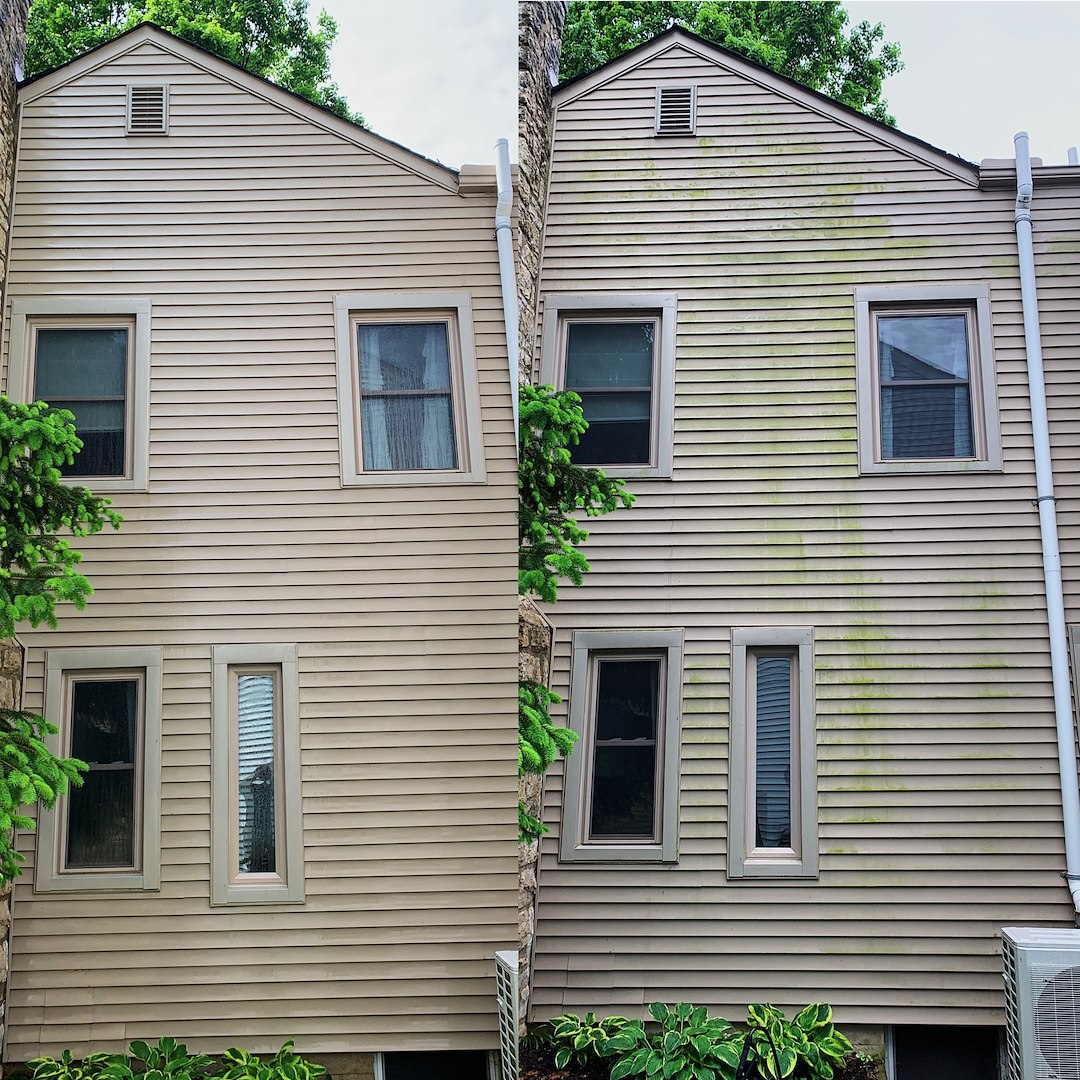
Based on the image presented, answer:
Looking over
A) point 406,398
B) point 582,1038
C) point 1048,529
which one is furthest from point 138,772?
point 1048,529

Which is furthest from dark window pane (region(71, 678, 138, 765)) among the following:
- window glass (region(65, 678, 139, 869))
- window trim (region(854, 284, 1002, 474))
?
window trim (region(854, 284, 1002, 474))

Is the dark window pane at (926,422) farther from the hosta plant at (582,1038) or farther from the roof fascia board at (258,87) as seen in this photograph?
the hosta plant at (582,1038)

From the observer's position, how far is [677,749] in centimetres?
229

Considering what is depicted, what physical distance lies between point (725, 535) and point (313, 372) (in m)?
1.03

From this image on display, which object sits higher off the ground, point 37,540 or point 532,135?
point 532,135

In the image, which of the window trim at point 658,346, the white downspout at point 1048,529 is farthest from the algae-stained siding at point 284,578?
the white downspout at point 1048,529

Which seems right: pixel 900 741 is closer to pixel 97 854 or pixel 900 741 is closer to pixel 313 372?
pixel 313 372

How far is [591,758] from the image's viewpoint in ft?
7.50

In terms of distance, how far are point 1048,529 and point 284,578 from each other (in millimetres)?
1759

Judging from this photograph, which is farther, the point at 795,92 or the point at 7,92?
the point at 795,92

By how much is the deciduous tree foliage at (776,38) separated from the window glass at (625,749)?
149 cm

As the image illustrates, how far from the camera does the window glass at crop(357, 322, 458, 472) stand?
194 centimetres

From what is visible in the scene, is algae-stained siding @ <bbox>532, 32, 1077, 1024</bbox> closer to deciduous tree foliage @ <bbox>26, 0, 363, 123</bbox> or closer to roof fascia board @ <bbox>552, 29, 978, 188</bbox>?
roof fascia board @ <bbox>552, 29, 978, 188</bbox>

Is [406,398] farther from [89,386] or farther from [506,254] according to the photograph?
[89,386]
